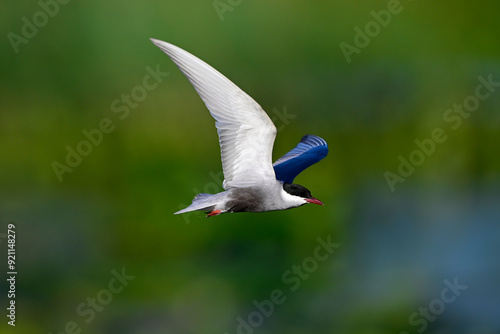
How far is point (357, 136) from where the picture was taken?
6.95m

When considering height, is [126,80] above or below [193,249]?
above

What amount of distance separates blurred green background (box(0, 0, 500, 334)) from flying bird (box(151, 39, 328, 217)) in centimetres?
303

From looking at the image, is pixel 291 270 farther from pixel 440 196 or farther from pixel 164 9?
pixel 164 9

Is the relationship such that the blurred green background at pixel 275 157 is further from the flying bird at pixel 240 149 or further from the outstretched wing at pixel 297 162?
the flying bird at pixel 240 149

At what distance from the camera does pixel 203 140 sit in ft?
21.1

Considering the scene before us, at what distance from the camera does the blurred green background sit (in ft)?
19.6

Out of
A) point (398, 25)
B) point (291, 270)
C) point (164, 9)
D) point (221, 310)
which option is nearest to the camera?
point (221, 310)

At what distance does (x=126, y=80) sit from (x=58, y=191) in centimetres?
114

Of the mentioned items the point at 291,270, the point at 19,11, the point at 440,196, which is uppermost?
the point at 19,11

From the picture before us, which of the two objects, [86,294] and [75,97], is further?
[75,97]

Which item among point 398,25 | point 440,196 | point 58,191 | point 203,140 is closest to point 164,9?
point 203,140

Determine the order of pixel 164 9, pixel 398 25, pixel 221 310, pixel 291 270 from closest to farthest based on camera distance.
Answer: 1. pixel 221 310
2. pixel 291 270
3. pixel 164 9
4. pixel 398 25

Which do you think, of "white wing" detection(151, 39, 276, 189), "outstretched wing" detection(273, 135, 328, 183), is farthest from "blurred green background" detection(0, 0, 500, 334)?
"white wing" detection(151, 39, 276, 189)

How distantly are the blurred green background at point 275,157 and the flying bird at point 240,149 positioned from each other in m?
3.03
